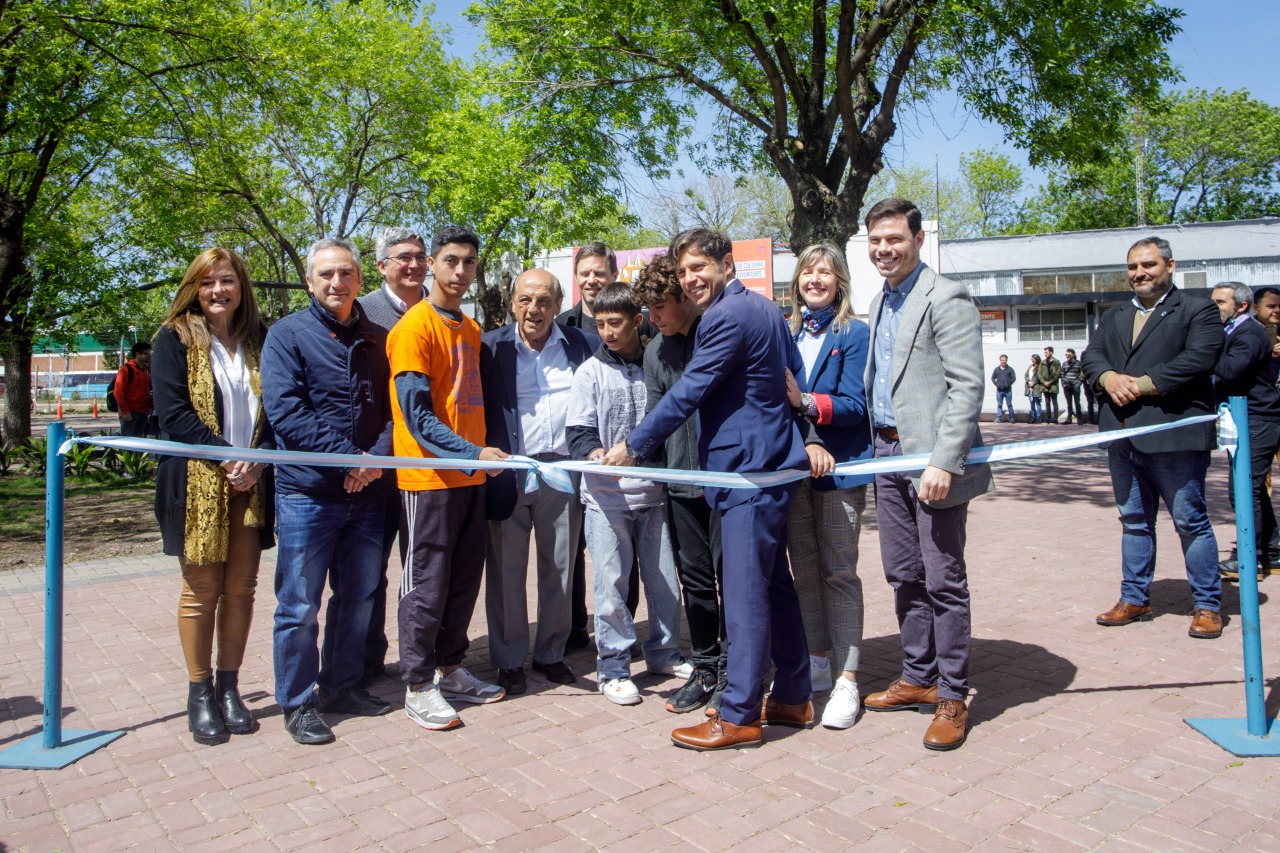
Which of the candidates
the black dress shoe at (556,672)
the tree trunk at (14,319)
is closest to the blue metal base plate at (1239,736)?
the black dress shoe at (556,672)

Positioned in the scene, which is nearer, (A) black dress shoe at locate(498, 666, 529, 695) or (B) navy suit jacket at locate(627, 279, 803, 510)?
(B) navy suit jacket at locate(627, 279, 803, 510)

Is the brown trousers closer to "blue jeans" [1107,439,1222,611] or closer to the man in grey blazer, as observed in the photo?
the man in grey blazer

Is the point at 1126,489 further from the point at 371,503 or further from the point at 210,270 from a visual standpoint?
the point at 210,270

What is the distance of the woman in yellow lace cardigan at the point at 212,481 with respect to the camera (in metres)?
4.07

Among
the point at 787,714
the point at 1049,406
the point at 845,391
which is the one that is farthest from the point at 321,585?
the point at 1049,406

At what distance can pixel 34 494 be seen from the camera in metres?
13.2

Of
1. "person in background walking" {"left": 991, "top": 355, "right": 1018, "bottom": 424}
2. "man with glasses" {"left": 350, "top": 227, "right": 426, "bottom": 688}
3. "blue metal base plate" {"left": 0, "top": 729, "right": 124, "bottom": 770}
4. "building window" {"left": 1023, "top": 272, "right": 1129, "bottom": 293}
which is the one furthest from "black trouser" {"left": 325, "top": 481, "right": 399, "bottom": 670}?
"building window" {"left": 1023, "top": 272, "right": 1129, "bottom": 293}

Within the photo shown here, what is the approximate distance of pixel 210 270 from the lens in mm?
4191

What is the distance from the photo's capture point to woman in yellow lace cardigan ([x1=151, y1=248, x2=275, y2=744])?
4.07m

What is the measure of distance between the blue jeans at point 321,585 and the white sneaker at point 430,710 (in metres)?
0.33

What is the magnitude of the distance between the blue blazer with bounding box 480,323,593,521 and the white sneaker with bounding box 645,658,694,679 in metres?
1.10

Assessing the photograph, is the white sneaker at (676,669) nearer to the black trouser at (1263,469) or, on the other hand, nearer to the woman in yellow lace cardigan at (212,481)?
the woman in yellow lace cardigan at (212,481)

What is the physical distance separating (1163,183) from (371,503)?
57.6 metres

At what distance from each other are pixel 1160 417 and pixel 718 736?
3.20 m
